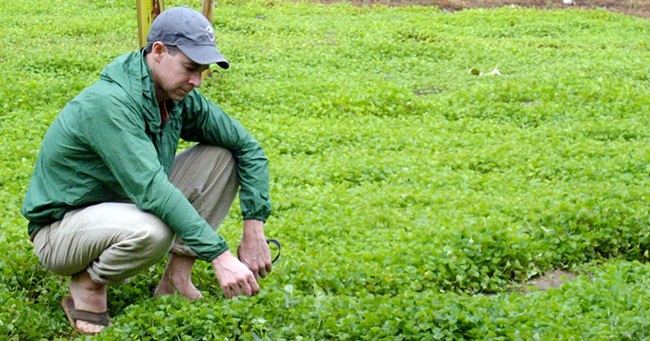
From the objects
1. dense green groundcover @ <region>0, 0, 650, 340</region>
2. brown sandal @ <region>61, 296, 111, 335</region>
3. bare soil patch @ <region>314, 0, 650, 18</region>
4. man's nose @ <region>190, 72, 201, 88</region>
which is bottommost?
bare soil patch @ <region>314, 0, 650, 18</region>

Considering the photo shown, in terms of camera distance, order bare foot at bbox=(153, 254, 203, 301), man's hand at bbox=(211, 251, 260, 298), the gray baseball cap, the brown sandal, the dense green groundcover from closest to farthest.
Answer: man's hand at bbox=(211, 251, 260, 298), the gray baseball cap, the dense green groundcover, the brown sandal, bare foot at bbox=(153, 254, 203, 301)

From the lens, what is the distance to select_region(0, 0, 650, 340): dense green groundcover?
473cm

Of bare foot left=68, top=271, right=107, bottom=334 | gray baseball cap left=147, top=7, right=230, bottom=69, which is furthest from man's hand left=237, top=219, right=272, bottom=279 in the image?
gray baseball cap left=147, top=7, right=230, bottom=69

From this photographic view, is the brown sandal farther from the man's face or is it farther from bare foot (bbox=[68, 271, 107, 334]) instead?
the man's face

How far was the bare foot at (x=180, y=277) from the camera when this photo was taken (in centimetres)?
496

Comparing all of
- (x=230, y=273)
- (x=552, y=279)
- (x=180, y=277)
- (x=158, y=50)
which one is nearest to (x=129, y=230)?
(x=230, y=273)

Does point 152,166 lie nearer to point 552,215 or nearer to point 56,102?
point 552,215

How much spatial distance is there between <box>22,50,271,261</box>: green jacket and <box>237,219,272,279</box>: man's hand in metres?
0.06

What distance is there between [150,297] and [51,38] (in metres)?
9.66

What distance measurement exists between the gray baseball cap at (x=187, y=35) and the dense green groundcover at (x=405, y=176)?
3.61 feet

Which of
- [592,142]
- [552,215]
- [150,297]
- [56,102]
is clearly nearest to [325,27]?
[56,102]

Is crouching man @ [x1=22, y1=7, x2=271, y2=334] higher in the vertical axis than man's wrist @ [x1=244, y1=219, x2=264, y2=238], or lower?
higher

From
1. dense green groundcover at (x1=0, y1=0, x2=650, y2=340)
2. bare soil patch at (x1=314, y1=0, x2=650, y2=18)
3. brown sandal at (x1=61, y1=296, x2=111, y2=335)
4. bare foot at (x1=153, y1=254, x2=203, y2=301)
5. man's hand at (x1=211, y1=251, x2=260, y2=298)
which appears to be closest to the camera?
man's hand at (x1=211, y1=251, x2=260, y2=298)

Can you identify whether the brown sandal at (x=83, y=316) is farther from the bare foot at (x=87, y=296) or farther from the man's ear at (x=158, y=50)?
the man's ear at (x=158, y=50)
